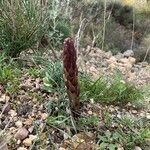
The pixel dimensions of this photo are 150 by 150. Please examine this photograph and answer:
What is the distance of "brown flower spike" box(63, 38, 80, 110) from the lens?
278 cm

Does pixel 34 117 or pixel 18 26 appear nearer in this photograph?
pixel 34 117

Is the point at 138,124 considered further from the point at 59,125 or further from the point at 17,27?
the point at 17,27

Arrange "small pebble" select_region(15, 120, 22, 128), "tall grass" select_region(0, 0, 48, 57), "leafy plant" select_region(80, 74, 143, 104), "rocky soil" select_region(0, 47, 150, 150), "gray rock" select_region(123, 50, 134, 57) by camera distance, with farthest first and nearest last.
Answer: "gray rock" select_region(123, 50, 134, 57) → "tall grass" select_region(0, 0, 48, 57) → "leafy plant" select_region(80, 74, 143, 104) → "small pebble" select_region(15, 120, 22, 128) → "rocky soil" select_region(0, 47, 150, 150)

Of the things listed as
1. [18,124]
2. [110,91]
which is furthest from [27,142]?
[110,91]

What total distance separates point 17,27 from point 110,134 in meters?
1.36

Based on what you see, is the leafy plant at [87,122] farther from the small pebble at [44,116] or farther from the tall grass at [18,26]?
the tall grass at [18,26]

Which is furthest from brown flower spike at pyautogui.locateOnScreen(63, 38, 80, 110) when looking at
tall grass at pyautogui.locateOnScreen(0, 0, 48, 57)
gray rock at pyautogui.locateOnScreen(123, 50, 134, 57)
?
gray rock at pyautogui.locateOnScreen(123, 50, 134, 57)

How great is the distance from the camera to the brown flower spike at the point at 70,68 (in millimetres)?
2779

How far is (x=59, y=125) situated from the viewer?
3.09 metres

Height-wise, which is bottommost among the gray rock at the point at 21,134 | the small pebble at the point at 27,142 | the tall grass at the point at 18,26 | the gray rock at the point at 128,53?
the gray rock at the point at 128,53

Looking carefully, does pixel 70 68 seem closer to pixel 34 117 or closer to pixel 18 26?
pixel 34 117

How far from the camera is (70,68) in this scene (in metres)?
2.84

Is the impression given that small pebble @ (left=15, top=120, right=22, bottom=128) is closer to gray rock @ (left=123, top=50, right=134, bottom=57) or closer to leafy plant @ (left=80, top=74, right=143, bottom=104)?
leafy plant @ (left=80, top=74, right=143, bottom=104)

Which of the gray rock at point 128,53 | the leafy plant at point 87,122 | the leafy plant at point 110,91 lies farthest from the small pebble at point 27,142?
the gray rock at point 128,53
